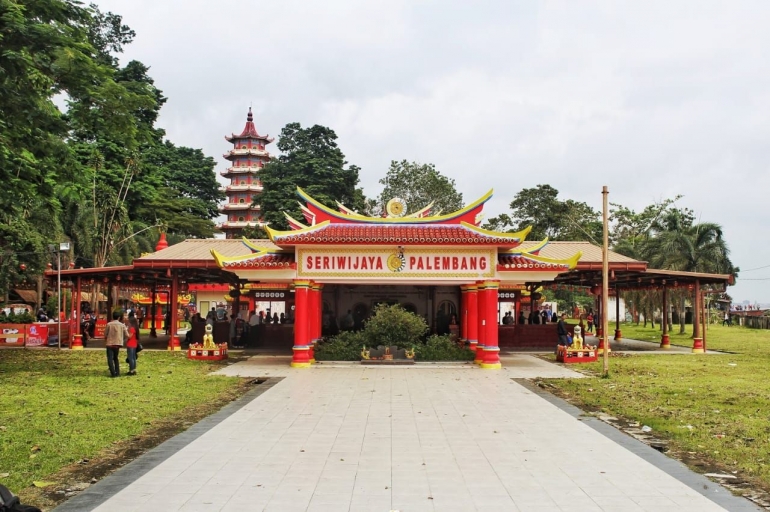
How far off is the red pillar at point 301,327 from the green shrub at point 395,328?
1.90 meters

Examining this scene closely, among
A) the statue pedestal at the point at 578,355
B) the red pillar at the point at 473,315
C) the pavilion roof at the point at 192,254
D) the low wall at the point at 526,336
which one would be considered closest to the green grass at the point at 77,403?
the pavilion roof at the point at 192,254

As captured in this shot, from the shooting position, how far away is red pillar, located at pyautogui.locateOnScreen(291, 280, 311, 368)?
1867 centimetres

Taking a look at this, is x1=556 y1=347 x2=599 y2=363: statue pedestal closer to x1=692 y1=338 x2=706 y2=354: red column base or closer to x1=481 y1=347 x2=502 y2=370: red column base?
x1=481 y1=347 x2=502 y2=370: red column base

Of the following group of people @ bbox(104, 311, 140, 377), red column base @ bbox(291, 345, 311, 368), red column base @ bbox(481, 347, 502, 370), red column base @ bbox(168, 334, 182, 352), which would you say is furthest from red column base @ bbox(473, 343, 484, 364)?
red column base @ bbox(168, 334, 182, 352)

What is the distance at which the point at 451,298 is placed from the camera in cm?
2909

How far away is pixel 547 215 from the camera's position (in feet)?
178

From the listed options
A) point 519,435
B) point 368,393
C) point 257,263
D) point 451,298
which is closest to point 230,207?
point 451,298

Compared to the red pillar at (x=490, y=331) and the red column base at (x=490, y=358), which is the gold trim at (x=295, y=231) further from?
the red column base at (x=490, y=358)

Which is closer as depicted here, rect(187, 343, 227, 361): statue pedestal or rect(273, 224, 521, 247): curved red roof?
rect(273, 224, 521, 247): curved red roof

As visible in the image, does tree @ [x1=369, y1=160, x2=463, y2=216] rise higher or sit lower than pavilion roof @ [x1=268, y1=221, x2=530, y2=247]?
higher

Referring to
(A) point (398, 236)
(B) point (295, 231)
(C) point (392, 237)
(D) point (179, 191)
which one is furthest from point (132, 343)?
(D) point (179, 191)

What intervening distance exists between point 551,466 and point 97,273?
21.4m

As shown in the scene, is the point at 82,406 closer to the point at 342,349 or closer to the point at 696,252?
the point at 342,349

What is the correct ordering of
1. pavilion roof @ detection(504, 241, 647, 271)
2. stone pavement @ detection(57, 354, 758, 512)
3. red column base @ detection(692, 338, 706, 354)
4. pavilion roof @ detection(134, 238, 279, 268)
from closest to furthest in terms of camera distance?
stone pavement @ detection(57, 354, 758, 512), pavilion roof @ detection(504, 241, 647, 271), pavilion roof @ detection(134, 238, 279, 268), red column base @ detection(692, 338, 706, 354)
